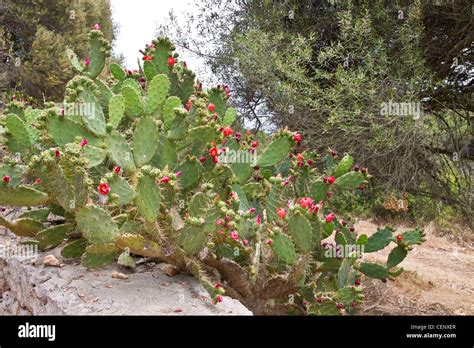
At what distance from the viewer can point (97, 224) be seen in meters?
2.83

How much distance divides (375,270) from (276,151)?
4.17 ft

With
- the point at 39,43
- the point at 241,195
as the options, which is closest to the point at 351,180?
the point at 241,195

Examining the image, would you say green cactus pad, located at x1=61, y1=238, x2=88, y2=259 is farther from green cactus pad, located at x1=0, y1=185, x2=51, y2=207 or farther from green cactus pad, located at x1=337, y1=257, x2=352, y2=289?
green cactus pad, located at x1=337, y1=257, x2=352, y2=289

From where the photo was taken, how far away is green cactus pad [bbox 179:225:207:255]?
2950mm

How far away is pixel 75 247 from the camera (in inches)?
139

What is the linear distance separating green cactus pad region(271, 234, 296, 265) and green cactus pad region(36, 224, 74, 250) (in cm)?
150

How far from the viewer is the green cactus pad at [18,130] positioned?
12.0ft

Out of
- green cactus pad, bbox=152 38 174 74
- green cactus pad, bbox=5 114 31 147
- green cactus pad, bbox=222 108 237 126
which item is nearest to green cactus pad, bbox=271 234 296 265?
Answer: green cactus pad, bbox=222 108 237 126

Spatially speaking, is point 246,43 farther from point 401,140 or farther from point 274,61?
point 401,140

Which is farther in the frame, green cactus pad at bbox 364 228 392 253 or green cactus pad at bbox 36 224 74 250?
green cactus pad at bbox 364 228 392 253

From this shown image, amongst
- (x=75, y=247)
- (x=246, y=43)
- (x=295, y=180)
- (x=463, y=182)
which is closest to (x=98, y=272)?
(x=75, y=247)

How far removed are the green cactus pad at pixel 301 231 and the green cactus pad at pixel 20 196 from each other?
173 centimetres

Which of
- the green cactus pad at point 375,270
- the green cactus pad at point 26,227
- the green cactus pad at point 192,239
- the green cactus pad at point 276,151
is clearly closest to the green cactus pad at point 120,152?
the green cactus pad at point 192,239

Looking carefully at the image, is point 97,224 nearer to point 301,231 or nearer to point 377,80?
point 301,231
